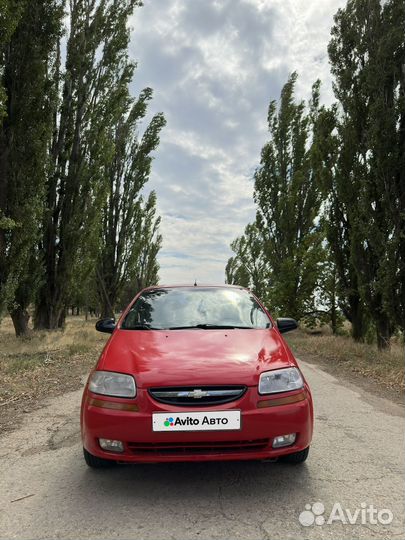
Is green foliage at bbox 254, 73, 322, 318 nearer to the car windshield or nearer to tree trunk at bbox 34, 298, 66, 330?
tree trunk at bbox 34, 298, 66, 330

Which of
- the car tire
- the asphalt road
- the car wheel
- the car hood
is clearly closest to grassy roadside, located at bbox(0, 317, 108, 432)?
the asphalt road

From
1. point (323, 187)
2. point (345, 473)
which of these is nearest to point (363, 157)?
point (323, 187)

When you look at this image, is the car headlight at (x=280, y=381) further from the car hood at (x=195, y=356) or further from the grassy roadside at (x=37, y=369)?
the grassy roadside at (x=37, y=369)

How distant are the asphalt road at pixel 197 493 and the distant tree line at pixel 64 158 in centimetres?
608

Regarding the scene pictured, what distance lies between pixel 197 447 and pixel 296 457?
90 cm

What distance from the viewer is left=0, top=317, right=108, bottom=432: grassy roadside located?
16.8 ft

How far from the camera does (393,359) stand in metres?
8.45

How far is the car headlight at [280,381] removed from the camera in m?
2.62

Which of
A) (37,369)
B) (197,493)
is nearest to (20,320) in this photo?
(37,369)

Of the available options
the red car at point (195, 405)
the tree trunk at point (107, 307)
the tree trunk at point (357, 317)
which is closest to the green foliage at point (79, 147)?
the tree trunk at point (107, 307)

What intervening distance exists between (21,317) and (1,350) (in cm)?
250

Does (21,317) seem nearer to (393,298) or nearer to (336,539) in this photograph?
(393,298)

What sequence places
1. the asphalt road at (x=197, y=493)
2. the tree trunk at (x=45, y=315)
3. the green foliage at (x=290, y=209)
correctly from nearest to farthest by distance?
the asphalt road at (x=197, y=493)
the tree trunk at (x=45, y=315)
the green foliage at (x=290, y=209)

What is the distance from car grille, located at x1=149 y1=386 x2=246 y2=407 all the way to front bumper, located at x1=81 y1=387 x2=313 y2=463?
0.13 ft
